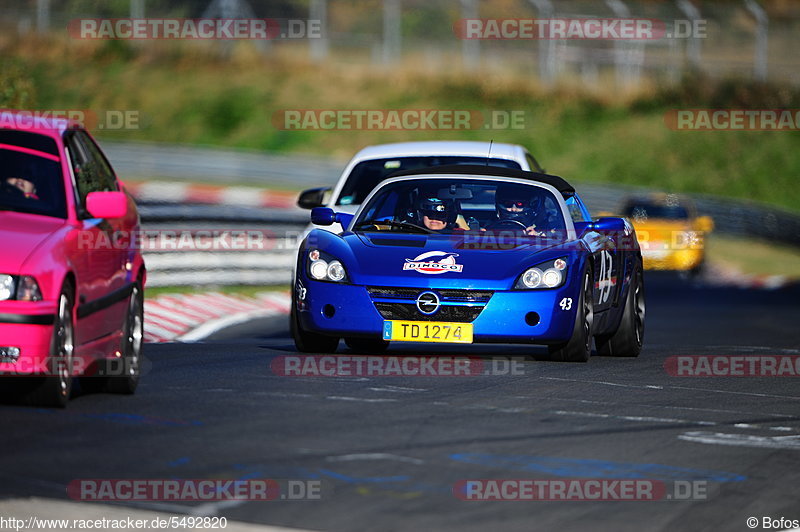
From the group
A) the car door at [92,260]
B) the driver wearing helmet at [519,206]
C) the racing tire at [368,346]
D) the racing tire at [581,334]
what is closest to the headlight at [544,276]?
the racing tire at [581,334]

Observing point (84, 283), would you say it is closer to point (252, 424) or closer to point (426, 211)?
point (252, 424)

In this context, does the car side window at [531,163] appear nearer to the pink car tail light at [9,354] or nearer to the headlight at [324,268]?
the headlight at [324,268]

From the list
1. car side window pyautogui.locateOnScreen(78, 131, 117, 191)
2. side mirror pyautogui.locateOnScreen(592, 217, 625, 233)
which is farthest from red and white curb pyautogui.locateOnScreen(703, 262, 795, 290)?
car side window pyautogui.locateOnScreen(78, 131, 117, 191)

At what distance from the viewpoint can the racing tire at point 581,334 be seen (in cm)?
1122

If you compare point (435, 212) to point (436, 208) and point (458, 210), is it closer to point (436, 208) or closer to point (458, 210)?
point (436, 208)

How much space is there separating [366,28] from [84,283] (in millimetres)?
42061

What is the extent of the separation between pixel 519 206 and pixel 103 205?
4.39 meters

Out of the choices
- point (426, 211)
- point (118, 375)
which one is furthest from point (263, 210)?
point (118, 375)

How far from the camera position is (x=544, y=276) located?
1103 centimetres

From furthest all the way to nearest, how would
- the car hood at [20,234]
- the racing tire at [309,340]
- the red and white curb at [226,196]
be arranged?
the red and white curb at [226,196] → the racing tire at [309,340] → the car hood at [20,234]

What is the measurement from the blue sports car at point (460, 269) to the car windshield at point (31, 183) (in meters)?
2.80

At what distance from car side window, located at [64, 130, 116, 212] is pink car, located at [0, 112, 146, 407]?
10 millimetres

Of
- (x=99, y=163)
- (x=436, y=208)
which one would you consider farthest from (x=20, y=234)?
(x=436, y=208)

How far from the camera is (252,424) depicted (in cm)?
788
